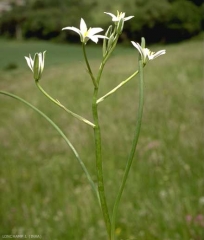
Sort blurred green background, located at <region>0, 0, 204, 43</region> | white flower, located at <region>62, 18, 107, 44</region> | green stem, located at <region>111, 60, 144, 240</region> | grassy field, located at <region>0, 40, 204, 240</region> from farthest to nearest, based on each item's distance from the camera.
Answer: blurred green background, located at <region>0, 0, 204, 43</region>, grassy field, located at <region>0, 40, 204, 240</region>, white flower, located at <region>62, 18, 107, 44</region>, green stem, located at <region>111, 60, 144, 240</region>

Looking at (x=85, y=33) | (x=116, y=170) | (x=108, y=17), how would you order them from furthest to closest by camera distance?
(x=108, y=17)
(x=116, y=170)
(x=85, y=33)

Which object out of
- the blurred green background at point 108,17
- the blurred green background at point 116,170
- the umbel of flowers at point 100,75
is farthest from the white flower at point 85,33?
the blurred green background at point 108,17

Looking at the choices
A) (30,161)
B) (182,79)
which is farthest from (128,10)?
(30,161)

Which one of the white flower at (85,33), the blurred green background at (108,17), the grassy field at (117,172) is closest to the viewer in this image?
the white flower at (85,33)

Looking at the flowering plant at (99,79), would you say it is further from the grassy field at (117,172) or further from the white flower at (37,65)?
the grassy field at (117,172)

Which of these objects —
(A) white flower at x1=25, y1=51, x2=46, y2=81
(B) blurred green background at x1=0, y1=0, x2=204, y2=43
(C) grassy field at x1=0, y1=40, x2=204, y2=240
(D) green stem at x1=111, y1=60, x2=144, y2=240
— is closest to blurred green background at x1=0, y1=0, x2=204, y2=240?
(C) grassy field at x1=0, y1=40, x2=204, y2=240

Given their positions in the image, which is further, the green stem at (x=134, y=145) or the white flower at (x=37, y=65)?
the white flower at (x=37, y=65)

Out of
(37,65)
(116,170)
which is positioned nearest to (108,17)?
(116,170)

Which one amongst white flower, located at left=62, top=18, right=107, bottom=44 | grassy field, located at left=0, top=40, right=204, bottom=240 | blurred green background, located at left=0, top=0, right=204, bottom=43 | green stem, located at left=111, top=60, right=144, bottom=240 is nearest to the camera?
green stem, located at left=111, top=60, right=144, bottom=240

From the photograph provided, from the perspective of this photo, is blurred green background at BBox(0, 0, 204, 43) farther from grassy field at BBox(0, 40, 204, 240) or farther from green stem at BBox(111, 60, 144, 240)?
green stem at BBox(111, 60, 144, 240)

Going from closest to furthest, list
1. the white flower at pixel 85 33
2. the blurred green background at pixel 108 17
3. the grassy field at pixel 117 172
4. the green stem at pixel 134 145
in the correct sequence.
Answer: the green stem at pixel 134 145
the white flower at pixel 85 33
the grassy field at pixel 117 172
the blurred green background at pixel 108 17

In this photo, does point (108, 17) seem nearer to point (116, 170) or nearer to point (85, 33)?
point (116, 170)

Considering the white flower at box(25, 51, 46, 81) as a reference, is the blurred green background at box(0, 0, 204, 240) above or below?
below
